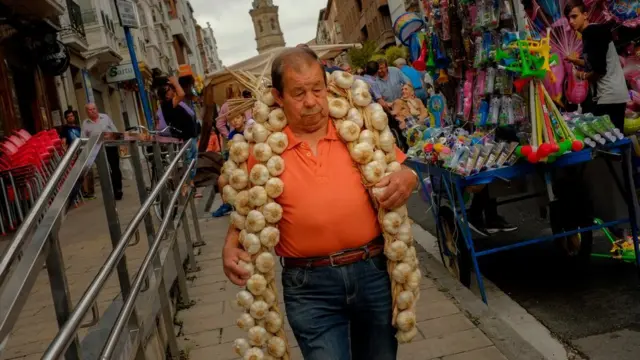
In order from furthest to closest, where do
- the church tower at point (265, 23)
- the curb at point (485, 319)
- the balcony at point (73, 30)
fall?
the church tower at point (265, 23)
the balcony at point (73, 30)
the curb at point (485, 319)

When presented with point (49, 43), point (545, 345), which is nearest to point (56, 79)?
point (49, 43)

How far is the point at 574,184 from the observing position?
5.10 m

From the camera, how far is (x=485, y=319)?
4.14 meters

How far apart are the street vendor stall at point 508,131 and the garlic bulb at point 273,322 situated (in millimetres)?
2214

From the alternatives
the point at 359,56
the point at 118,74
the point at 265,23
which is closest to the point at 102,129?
the point at 118,74

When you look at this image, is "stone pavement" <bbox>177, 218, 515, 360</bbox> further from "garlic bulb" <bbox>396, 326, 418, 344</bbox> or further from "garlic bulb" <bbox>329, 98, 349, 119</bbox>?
"garlic bulb" <bbox>329, 98, 349, 119</bbox>

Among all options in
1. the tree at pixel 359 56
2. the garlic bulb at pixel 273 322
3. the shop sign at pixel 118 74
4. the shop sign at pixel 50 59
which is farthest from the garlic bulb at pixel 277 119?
the tree at pixel 359 56

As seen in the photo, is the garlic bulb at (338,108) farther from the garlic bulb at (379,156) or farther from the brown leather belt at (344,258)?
the brown leather belt at (344,258)

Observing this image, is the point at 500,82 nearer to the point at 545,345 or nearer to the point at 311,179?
the point at 545,345

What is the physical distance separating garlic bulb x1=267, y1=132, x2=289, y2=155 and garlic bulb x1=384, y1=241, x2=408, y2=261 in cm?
53

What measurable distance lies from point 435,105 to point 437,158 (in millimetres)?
1806

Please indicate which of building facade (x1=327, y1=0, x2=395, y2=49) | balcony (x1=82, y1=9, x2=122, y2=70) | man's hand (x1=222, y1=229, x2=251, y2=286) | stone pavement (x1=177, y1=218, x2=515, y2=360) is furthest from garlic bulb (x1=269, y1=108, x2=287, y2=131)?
building facade (x1=327, y1=0, x2=395, y2=49)

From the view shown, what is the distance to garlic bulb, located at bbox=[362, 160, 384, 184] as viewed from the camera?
240cm

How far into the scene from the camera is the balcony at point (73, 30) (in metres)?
20.8
